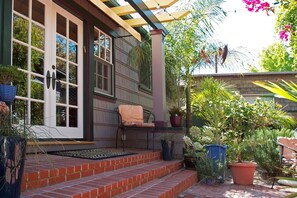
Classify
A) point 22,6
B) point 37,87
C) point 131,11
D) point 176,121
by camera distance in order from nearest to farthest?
point 22,6, point 37,87, point 131,11, point 176,121

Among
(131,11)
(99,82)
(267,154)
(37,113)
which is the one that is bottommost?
(267,154)

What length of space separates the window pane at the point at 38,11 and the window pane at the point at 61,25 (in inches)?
16.5

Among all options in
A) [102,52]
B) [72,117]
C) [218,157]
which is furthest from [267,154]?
[102,52]

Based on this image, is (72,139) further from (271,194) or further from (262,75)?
(262,75)

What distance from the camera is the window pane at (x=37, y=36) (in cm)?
451

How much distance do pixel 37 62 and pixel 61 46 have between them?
0.69 m

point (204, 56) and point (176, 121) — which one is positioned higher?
point (204, 56)

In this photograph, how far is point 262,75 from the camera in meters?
12.5

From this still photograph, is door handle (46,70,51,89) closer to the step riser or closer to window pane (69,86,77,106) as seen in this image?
window pane (69,86,77,106)

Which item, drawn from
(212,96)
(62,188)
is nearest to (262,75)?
(212,96)

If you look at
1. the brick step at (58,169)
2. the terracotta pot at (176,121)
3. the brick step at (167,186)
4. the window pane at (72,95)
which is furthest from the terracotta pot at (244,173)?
the window pane at (72,95)

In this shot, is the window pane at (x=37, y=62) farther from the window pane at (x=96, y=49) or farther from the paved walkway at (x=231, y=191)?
the paved walkway at (x=231, y=191)

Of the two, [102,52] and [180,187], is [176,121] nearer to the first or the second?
[102,52]

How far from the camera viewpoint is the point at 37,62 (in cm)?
454
